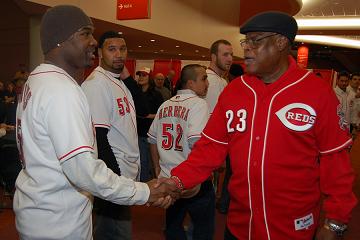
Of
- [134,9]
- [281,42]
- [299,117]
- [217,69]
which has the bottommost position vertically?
[299,117]

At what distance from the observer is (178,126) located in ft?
10.2

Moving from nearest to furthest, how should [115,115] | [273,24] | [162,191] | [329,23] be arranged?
[273,24], [162,191], [115,115], [329,23]

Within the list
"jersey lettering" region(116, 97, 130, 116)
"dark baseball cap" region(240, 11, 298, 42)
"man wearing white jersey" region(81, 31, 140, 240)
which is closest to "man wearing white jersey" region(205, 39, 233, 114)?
"man wearing white jersey" region(81, 31, 140, 240)

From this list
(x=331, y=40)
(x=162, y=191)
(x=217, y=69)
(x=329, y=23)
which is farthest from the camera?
(x=331, y=40)

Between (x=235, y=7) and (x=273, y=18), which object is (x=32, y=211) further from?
(x=235, y=7)

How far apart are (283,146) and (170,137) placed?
1449 millimetres

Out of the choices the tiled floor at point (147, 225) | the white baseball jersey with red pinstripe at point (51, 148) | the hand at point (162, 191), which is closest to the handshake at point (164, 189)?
the hand at point (162, 191)

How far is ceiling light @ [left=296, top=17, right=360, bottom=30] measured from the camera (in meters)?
14.5

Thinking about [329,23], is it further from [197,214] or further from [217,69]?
[197,214]

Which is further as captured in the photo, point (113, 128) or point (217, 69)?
point (217, 69)

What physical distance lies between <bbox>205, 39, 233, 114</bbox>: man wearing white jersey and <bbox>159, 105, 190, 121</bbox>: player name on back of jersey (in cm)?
98

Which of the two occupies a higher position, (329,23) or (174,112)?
(329,23)

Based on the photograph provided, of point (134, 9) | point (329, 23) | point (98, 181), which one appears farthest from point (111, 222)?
point (329, 23)

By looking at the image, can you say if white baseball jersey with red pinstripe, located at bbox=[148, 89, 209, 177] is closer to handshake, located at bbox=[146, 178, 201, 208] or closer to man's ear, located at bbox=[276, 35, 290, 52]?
handshake, located at bbox=[146, 178, 201, 208]
